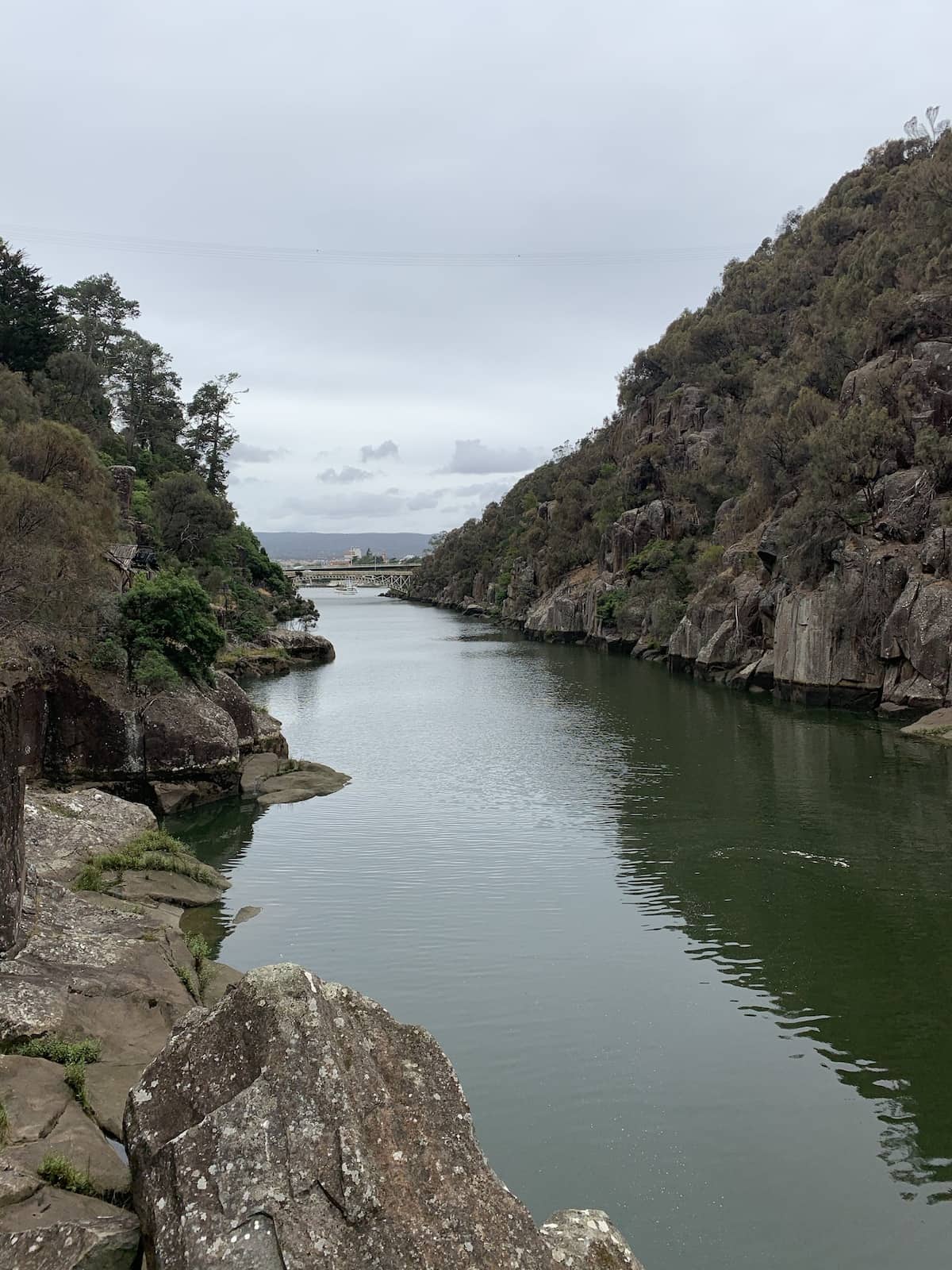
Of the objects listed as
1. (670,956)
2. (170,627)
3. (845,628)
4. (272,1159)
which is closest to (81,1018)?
(272,1159)

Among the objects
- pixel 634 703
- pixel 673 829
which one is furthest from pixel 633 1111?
pixel 634 703

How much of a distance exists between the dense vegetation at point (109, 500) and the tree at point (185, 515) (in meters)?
0.13

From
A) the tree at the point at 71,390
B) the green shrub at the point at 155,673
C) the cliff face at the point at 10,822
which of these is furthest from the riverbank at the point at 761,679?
the tree at the point at 71,390

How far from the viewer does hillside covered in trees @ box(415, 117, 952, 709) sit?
47625mm

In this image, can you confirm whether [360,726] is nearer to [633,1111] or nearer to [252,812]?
[252,812]

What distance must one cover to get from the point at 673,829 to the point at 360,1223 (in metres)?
21.1

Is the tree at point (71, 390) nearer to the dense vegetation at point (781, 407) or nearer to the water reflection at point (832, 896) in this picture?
the dense vegetation at point (781, 407)

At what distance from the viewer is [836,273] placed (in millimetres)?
82812

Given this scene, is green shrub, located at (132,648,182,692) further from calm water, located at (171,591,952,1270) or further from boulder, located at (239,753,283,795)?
calm water, located at (171,591,952,1270)

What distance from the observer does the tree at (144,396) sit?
3541 inches

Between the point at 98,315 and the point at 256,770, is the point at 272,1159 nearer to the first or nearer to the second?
the point at 256,770

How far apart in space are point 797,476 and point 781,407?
8295 millimetres

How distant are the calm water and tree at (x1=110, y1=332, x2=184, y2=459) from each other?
65729mm

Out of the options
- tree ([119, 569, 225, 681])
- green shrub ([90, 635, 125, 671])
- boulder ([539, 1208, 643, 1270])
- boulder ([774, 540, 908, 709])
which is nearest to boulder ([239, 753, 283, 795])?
tree ([119, 569, 225, 681])
